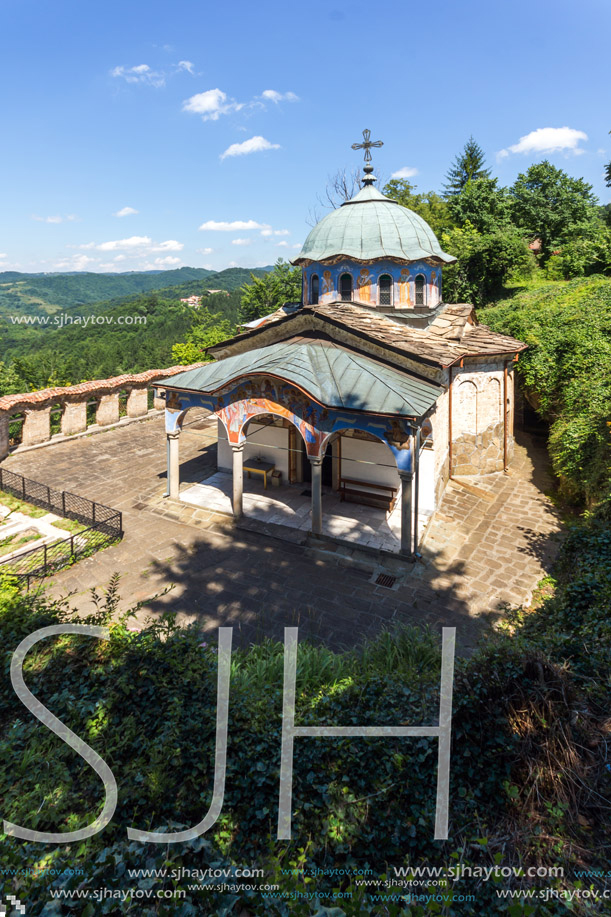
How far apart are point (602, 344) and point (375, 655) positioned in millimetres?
12640

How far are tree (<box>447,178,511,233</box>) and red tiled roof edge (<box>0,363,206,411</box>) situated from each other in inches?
809

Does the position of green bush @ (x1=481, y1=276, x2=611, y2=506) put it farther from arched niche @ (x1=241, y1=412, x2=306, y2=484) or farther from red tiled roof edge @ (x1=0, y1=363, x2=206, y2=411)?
red tiled roof edge @ (x1=0, y1=363, x2=206, y2=411)

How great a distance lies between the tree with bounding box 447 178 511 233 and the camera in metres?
28.5

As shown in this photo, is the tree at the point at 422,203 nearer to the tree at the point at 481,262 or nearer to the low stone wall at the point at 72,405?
the tree at the point at 481,262

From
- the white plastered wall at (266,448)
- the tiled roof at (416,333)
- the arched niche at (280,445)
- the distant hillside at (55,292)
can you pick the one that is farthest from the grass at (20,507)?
the distant hillside at (55,292)

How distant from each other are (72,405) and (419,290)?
13986mm

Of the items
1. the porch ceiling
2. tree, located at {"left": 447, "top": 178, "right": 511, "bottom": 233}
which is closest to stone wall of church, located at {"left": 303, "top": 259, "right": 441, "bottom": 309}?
the porch ceiling

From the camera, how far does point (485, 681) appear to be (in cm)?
419

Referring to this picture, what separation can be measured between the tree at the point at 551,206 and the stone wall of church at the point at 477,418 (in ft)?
69.4

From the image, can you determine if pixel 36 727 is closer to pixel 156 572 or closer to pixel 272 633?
pixel 272 633

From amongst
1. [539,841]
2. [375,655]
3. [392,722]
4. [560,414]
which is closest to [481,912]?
[539,841]

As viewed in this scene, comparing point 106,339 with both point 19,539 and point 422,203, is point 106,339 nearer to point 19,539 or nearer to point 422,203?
point 422,203

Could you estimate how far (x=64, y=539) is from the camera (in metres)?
10.7

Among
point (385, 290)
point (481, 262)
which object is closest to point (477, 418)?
point (385, 290)
